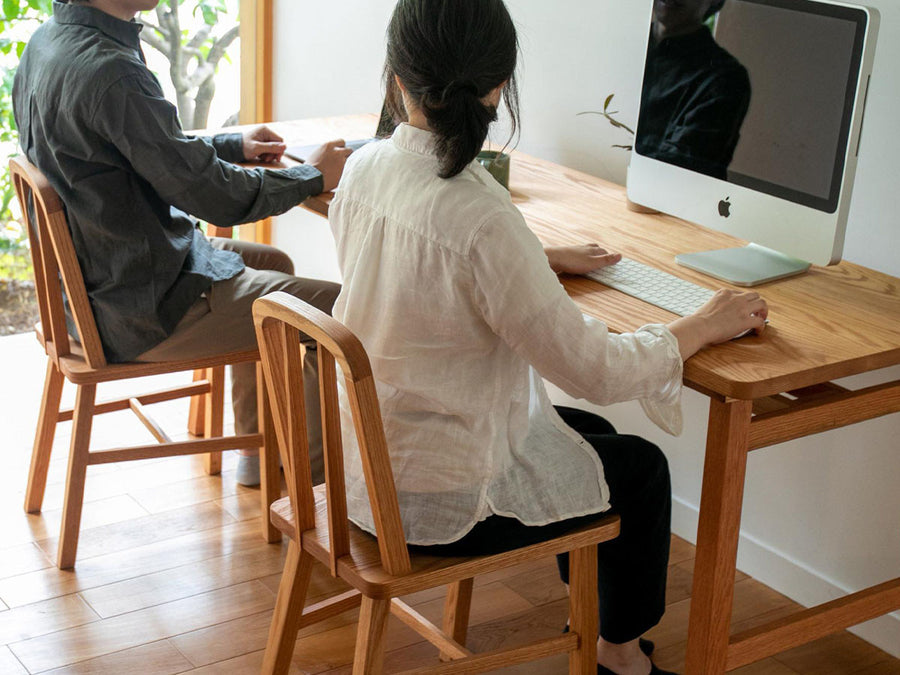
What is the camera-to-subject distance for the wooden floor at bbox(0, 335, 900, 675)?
2.00 metres

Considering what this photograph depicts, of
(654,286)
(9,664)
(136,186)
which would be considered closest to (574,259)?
(654,286)

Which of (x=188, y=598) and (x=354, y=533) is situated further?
(x=188, y=598)

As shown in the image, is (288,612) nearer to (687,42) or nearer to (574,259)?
(574,259)

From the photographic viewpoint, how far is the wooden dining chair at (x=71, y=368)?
1997mm

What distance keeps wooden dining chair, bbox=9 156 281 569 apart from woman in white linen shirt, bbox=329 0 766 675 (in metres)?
0.69

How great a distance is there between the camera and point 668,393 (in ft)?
4.86

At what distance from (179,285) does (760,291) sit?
1052 millimetres

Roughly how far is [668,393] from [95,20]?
124cm

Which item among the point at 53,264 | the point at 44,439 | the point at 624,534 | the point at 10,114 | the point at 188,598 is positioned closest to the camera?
the point at 624,534

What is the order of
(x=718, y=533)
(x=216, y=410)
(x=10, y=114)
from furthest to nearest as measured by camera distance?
(x=10, y=114), (x=216, y=410), (x=718, y=533)

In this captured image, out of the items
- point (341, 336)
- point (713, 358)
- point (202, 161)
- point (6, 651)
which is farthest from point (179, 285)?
point (713, 358)

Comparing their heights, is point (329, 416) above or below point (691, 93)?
below

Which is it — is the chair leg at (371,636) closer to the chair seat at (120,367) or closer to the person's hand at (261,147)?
the chair seat at (120,367)

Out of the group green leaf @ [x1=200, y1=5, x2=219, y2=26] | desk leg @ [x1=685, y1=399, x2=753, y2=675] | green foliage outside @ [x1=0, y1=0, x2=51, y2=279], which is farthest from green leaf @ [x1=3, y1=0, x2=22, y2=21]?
desk leg @ [x1=685, y1=399, x2=753, y2=675]
